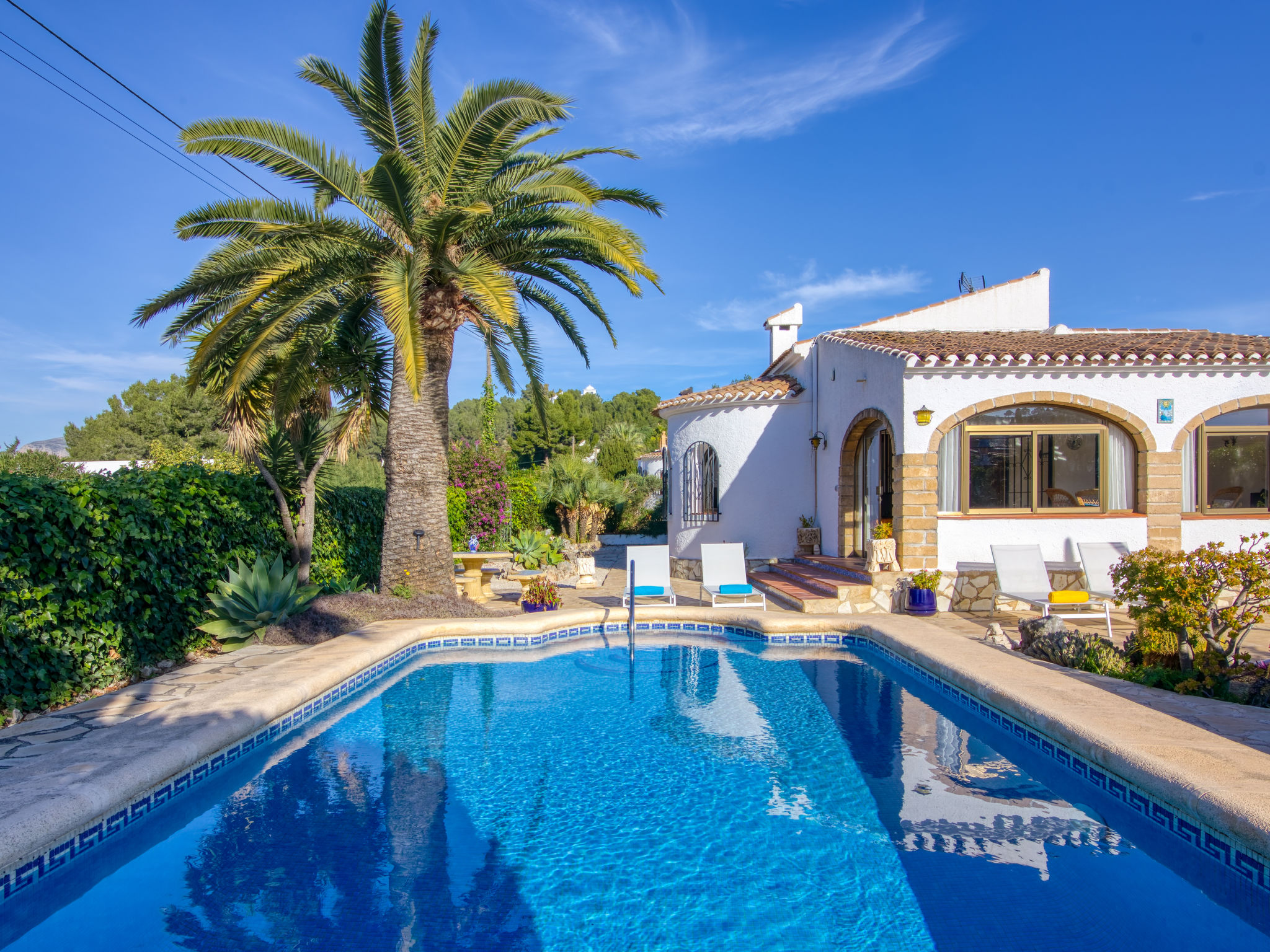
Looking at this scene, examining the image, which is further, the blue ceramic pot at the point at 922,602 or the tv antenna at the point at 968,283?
the tv antenna at the point at 968,283

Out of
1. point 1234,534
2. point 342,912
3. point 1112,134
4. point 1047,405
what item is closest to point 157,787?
point 342,912

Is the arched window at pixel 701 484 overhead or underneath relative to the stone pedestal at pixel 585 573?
overhead

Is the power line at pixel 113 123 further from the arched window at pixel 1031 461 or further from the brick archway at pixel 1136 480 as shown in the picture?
the arched window at pixel 1031 461

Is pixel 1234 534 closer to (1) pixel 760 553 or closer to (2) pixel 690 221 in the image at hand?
(1) pixel 760 553

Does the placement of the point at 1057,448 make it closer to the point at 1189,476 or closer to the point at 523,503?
the point at 1189,476

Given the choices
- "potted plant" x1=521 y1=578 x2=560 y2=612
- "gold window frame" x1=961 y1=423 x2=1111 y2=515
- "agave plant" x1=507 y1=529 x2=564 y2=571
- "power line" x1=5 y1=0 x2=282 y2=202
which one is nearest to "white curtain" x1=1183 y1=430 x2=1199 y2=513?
"gold window frame" x1=961 y1=423 x2=1111 y2=515

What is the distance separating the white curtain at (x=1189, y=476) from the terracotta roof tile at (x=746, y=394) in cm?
698

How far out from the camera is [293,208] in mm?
9148

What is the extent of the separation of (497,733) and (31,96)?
13204 mm

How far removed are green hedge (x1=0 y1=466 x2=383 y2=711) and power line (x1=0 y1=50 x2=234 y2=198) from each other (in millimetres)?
4196

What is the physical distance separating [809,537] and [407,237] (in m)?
10.0

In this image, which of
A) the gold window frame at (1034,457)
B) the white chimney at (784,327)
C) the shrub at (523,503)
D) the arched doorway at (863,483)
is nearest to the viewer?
the gold window frame at (1034,457)

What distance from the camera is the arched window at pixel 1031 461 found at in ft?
37.8

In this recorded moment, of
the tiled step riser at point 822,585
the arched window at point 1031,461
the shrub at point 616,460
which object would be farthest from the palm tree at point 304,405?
the shrub at point 616,460
